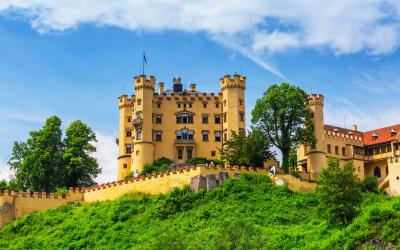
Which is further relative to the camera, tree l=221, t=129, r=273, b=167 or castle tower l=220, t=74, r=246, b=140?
castle tower l=220, t=74, r=246, b=140

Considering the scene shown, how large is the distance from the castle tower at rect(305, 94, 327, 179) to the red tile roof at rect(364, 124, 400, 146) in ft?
26.9

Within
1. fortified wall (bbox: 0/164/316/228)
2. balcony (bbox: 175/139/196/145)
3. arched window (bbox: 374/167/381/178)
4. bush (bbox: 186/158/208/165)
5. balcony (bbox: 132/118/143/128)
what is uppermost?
balcony (bbox: 132/118/143/128)

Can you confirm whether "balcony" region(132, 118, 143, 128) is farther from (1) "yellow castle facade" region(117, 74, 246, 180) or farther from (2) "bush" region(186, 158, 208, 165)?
(2) "bush" region(186, 158, 208, 165)

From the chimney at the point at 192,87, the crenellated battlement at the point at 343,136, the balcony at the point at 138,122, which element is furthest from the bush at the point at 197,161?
the crenellated battlement at the point at 343,136

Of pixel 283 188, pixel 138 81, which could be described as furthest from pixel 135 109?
pixel 283 188

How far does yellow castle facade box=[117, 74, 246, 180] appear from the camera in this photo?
8775cm

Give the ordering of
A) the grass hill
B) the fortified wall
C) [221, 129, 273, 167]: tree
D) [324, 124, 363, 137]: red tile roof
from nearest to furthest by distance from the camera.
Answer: the grass hill
the fortified wall
[221, 129, 273, 167]: tree
[324, 124, 363, 137]: red tile roof

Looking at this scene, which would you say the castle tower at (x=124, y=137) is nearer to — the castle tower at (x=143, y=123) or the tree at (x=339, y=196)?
the castle tower at (x=143, y=123)

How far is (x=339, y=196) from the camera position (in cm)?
4997

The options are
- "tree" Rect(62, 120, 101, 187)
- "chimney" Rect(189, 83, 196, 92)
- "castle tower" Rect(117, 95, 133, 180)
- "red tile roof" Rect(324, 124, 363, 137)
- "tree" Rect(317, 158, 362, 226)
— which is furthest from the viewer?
"chimney" Rect(189, 83, 196, 92)

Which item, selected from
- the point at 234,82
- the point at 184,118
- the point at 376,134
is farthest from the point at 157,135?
the point at 376,134

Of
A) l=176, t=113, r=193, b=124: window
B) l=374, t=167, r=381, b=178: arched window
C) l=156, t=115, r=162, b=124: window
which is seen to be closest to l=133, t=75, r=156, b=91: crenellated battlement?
l=156, t=115, r=162, b=124: window

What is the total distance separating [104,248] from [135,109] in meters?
30.6

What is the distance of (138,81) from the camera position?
8894 cm
